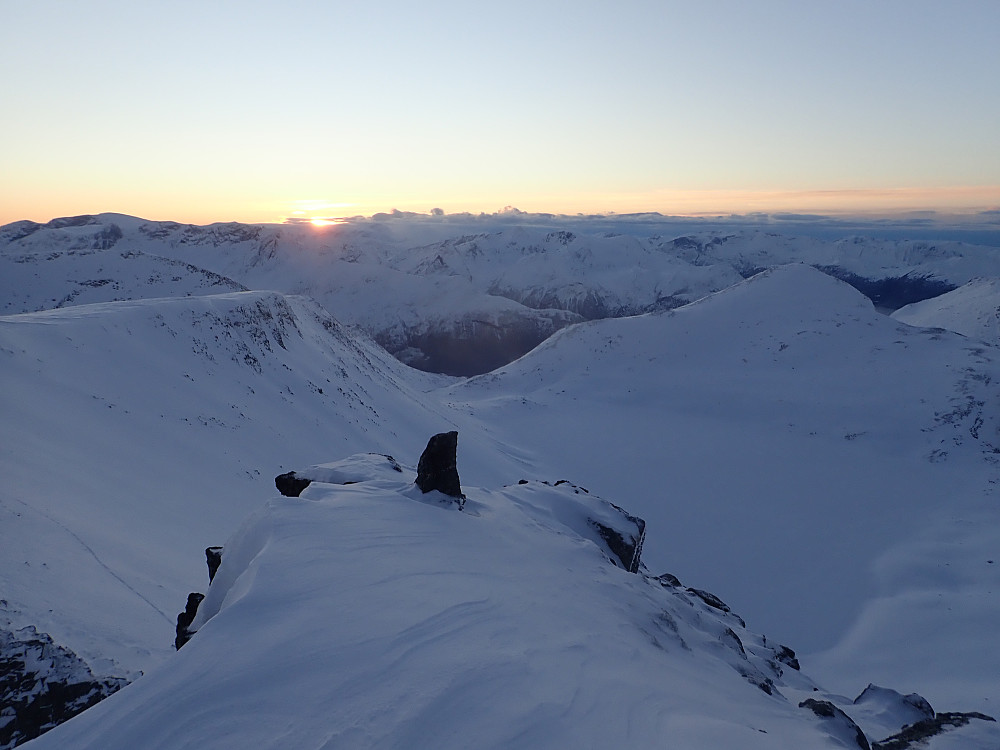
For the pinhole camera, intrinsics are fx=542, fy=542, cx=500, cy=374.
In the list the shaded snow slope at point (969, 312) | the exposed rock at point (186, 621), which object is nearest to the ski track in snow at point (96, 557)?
the exposed rock at point (186, 621)

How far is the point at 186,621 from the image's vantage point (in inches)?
345

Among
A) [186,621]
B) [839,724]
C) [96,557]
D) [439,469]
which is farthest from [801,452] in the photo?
[96,557]

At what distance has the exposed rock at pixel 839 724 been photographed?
9.11 metres

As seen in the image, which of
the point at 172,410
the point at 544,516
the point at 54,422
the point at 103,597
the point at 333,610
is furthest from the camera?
the point at 172,410

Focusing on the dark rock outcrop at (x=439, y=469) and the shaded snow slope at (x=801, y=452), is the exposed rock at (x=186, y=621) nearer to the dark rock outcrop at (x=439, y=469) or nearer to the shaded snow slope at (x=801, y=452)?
the dark rock outcrop at (x=439, y=469)

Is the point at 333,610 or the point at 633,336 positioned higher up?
the point at 333,610

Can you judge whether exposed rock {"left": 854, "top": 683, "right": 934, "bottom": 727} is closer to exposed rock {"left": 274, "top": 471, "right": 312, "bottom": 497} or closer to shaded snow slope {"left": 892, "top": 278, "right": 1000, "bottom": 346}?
exposed rock {"left": 274, "top": 471, "right": 312, "bottom": 497}

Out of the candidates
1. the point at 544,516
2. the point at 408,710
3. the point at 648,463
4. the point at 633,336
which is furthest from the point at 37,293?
the point at 408,710

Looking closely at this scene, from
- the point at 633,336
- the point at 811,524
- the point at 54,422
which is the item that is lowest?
the point at 811,524

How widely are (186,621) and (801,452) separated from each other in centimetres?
4217

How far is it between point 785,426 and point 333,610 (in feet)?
150

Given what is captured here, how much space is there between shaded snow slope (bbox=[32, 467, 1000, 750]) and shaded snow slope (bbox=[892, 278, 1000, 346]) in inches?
3529

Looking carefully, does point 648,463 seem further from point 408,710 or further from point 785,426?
point 408,710

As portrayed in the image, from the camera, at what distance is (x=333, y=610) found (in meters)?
7.01
